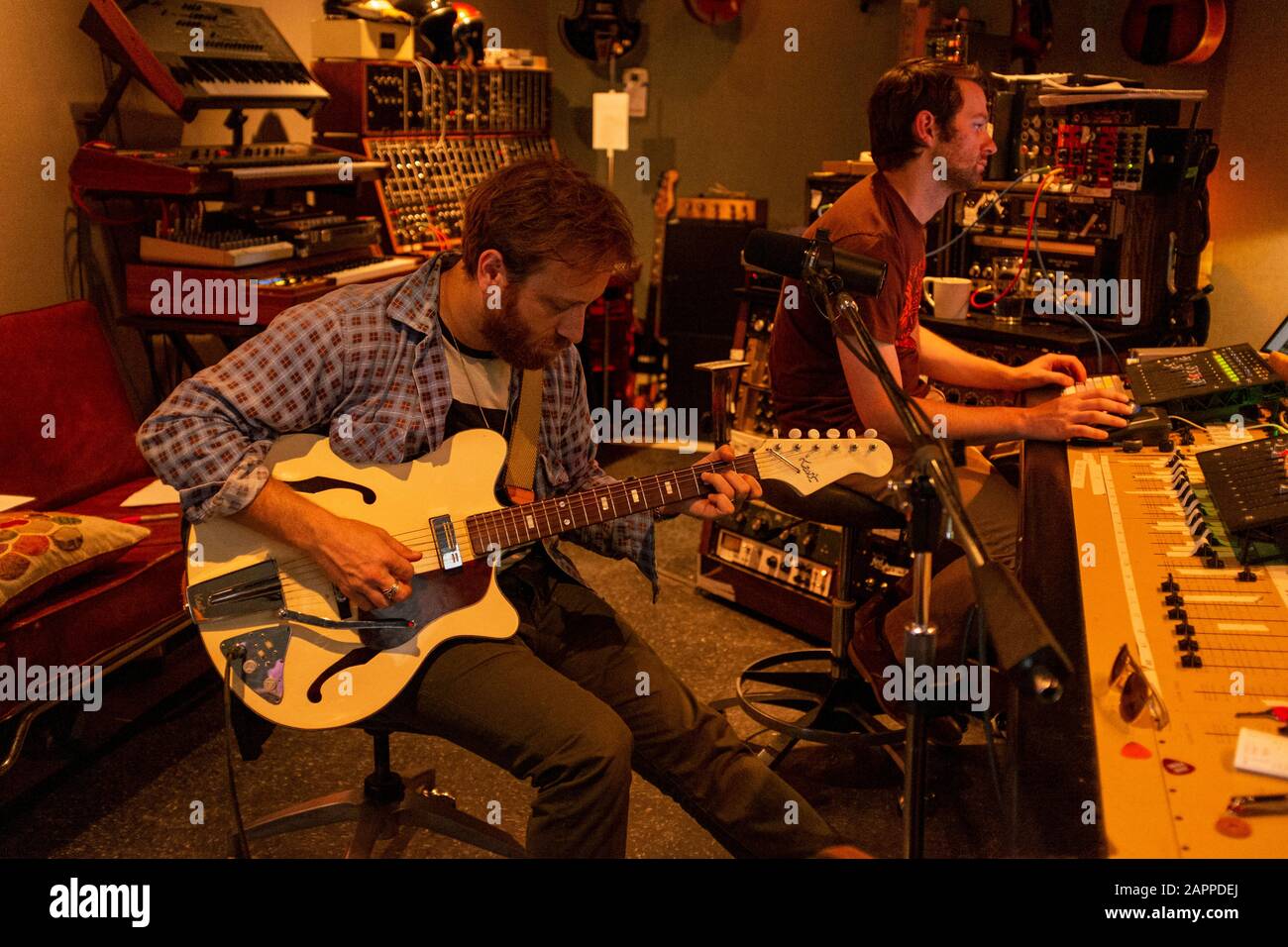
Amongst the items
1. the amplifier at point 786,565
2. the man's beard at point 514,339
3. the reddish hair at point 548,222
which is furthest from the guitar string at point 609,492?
the amplifier at point 786,565

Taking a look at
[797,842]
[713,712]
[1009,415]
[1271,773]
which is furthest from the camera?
[1009,415]

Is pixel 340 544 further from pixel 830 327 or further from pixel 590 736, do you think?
pixel 830 327

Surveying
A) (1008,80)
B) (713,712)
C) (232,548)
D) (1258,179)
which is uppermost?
(1008,80)

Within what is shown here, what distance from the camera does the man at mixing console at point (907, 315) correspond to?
8.56 ft

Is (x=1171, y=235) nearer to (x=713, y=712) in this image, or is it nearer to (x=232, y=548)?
(x=713, y=712)

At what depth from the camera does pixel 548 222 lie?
204 centimetres

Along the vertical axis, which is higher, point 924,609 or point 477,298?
point 477,298

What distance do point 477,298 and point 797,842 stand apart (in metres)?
1.06

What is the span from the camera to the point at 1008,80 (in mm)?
3555

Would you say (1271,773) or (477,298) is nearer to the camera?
(1271,773)

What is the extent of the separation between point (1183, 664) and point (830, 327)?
→ 4.48 feet

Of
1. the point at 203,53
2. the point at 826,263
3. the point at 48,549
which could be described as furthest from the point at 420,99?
the point at 826,263

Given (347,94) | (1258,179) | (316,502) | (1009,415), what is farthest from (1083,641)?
(347,94)

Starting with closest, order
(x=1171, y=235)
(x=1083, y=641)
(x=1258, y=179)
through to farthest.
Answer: (x=1083, y=641) < (x=1171, y=235) < (x=1258, y=179)
